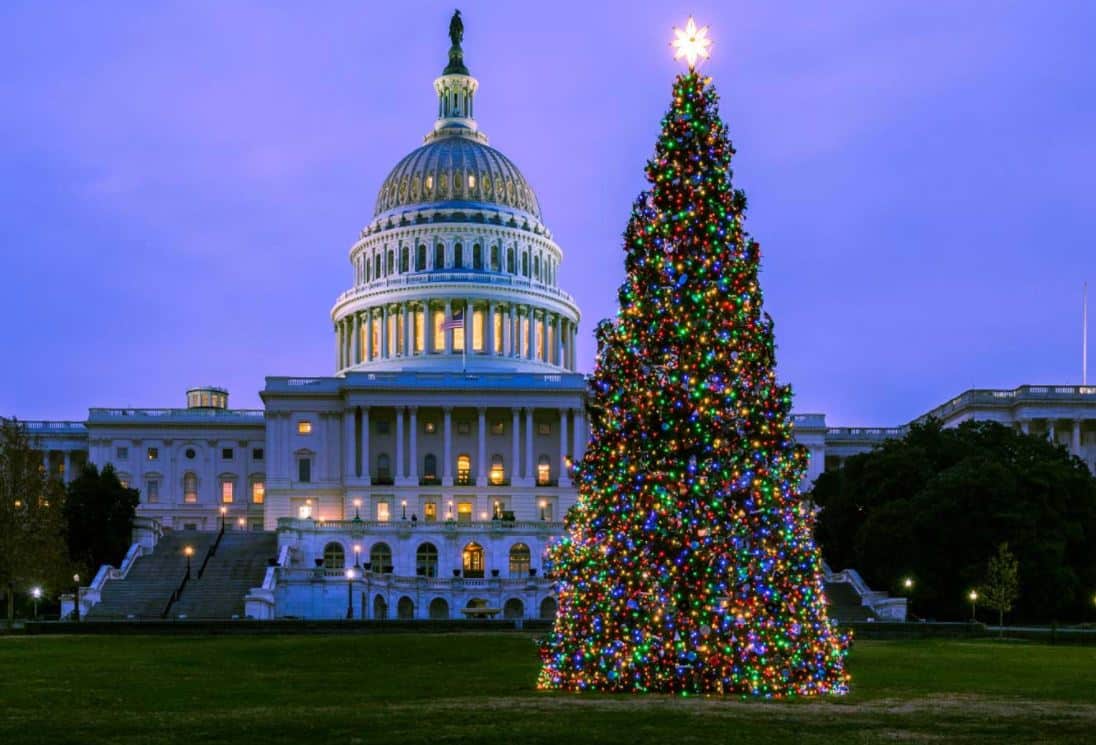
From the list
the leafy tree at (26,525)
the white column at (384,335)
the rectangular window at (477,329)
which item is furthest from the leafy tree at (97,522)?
the rectangular window at (477,329)

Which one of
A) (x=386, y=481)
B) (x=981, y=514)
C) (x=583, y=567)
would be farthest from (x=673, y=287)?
(x=386, y=481)

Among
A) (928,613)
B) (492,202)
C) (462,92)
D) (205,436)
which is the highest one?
(462,92)

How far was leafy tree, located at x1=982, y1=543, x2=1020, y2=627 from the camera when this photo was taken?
75.0 metres

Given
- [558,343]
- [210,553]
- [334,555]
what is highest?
[558,343]

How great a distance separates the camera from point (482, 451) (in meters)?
126

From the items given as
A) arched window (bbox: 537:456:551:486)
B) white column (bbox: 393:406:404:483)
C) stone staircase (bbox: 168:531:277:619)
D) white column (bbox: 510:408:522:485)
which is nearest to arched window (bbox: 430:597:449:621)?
stone staircase (bbox: 168:531:277:619)

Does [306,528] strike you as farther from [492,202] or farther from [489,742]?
[489,742]

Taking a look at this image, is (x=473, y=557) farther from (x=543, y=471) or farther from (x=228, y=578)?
(x=228, y=578)

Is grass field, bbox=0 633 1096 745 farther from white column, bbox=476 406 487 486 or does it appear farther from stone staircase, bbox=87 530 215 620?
white column, bbox=476 406 487 486

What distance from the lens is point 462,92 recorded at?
16488 cm

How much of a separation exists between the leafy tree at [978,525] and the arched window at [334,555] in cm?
3552

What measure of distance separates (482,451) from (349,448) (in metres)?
10.7

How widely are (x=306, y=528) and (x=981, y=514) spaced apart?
46.1 metres

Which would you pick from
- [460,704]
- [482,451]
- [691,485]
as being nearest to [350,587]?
[482,451]
